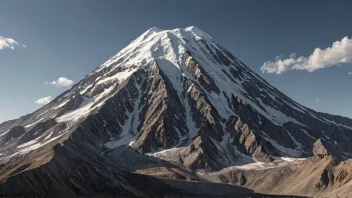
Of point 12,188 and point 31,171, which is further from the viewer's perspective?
point 31,171

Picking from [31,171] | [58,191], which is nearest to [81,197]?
[58,191]

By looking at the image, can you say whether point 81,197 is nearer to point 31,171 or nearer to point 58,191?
point 58,191

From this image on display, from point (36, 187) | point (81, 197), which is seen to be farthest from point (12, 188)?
point (81, 197)

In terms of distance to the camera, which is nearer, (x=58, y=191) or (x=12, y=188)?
(x=12, y=188)

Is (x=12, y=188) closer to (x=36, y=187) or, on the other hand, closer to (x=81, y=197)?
(x=36, y=187)

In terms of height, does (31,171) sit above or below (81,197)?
above

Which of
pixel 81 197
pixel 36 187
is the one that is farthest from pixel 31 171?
pixel 81 197
